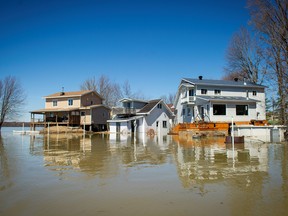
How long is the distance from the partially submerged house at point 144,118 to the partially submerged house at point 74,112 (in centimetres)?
436

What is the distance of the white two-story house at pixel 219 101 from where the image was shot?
1356 inches

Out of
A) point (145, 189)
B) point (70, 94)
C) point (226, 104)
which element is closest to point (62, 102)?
point (70, 94)

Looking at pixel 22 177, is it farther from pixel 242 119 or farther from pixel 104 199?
pixel 242 119

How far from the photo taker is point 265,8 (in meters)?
22.1

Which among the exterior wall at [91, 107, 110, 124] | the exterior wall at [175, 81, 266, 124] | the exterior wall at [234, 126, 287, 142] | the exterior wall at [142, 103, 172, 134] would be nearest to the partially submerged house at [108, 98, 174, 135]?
the exterior wall at [142, 103, 172, 134]

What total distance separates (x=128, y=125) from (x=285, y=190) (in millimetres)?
36022

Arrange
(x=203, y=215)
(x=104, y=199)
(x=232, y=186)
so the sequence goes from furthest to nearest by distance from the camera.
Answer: (x=232, y=186), (x=104, y=199), (x=203, y=215)

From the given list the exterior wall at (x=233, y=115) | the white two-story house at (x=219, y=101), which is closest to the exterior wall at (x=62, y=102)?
the white two-story house at (x=219, y=101)

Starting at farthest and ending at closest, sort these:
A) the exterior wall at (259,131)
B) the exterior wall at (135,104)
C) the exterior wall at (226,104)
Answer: the exterior wall at (135,104)
the exterior wall at (226,104)
the exterior wall at (259,131)

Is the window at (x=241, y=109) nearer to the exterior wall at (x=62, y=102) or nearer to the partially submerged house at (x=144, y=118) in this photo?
the partially submerged house at (x=144, y=118)

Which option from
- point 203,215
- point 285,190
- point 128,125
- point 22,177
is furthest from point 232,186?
point 128,125

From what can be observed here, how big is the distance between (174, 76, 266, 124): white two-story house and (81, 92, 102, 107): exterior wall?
18300mm

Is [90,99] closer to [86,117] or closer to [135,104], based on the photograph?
[86,117]

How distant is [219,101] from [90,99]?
26.3 m
